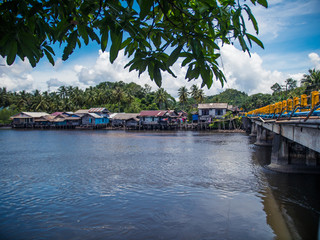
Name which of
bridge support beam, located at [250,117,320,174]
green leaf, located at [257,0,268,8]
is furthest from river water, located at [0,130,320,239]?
green leaf, located at [257,0,268,8]

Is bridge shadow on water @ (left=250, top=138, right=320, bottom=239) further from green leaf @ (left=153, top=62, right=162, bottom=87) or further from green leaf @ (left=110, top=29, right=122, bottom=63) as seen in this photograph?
green leaf @ (left=110, top=29, right=122, bottom=63)

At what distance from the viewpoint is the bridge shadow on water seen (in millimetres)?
7721

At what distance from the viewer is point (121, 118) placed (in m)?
70.9

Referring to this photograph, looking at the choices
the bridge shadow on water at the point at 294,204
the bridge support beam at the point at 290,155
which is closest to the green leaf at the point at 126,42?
the bridge shadow on water at the point at 294,204

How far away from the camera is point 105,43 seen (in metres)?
1.96

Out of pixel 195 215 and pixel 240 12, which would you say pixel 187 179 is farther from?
pixel 240 12

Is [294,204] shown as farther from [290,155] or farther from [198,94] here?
[198,94]

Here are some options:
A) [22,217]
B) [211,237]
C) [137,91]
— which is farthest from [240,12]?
[137,91]

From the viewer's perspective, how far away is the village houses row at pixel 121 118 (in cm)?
6241

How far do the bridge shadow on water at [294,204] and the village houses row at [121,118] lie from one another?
4877cm

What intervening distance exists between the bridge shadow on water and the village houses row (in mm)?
48773

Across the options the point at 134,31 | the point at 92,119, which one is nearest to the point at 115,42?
the point at 134,31

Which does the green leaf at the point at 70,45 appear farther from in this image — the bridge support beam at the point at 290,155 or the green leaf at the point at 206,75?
the bridge support beam at the point at 290,155

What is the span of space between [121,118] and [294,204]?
63.8 metres
